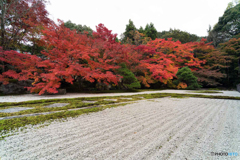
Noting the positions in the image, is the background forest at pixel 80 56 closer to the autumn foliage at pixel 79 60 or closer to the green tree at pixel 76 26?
the autumn foliage at pixel 79 60

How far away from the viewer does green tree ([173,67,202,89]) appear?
34.1 feet

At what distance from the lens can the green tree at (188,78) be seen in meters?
10.4

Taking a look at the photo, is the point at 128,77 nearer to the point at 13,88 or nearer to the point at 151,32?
the point at 13,88

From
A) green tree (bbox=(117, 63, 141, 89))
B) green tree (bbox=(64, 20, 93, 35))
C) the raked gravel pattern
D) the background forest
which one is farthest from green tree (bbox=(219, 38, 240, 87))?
green tree (bbox=(64, 20, 93, 35))

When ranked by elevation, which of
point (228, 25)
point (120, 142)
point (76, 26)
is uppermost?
point (228, 25)

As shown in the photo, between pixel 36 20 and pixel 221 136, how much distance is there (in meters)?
9.84

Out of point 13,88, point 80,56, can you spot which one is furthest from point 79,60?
point 13,88

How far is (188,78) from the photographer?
10391 millimetres

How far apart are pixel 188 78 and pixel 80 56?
987cm

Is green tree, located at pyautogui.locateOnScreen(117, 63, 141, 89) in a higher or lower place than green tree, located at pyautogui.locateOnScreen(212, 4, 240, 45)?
lower

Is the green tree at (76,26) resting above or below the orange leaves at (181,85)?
above

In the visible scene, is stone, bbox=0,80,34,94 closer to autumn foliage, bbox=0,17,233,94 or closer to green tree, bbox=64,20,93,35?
autumn foliage, bbox=0,17,233,94

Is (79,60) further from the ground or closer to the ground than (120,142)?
further from the ground

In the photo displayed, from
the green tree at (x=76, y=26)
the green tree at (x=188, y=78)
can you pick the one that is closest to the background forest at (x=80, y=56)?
the green tree at (x=188, y=78)
